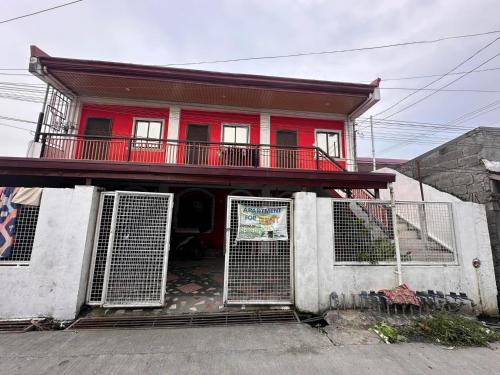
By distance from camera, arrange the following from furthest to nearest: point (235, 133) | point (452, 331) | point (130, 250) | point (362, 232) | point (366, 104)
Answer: point (235, 133), point (366, 104), point (362, 232), point (130, 250), point (452, 331)

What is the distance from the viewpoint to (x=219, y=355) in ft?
9.26

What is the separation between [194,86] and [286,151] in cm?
382

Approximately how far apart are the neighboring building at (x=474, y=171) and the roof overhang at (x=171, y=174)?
63.0 inches

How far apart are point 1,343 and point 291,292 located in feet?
14.5

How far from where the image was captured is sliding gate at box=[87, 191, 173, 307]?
157 inches

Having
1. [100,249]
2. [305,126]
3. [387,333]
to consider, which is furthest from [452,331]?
[305,126]

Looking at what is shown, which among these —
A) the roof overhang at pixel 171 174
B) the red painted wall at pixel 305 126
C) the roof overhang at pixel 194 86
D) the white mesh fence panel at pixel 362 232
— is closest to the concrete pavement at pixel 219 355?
the white mesh fence panel at pixel 362 232

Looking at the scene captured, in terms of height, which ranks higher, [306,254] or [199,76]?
[199,76]

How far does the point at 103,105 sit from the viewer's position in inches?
307

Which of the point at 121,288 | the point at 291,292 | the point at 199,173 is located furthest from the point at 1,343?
the point at 291,292

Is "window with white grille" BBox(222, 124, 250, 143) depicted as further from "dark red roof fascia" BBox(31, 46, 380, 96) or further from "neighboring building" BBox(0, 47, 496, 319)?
"neighboring building" BBox(0, 47, 496, 319)

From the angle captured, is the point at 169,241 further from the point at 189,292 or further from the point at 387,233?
the point at 387,233

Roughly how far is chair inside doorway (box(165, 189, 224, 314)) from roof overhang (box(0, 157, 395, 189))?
2536 millimetres

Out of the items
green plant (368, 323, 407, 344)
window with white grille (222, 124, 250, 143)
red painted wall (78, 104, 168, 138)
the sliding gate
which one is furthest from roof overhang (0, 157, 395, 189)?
green plant (368, 323, 407, 344)
